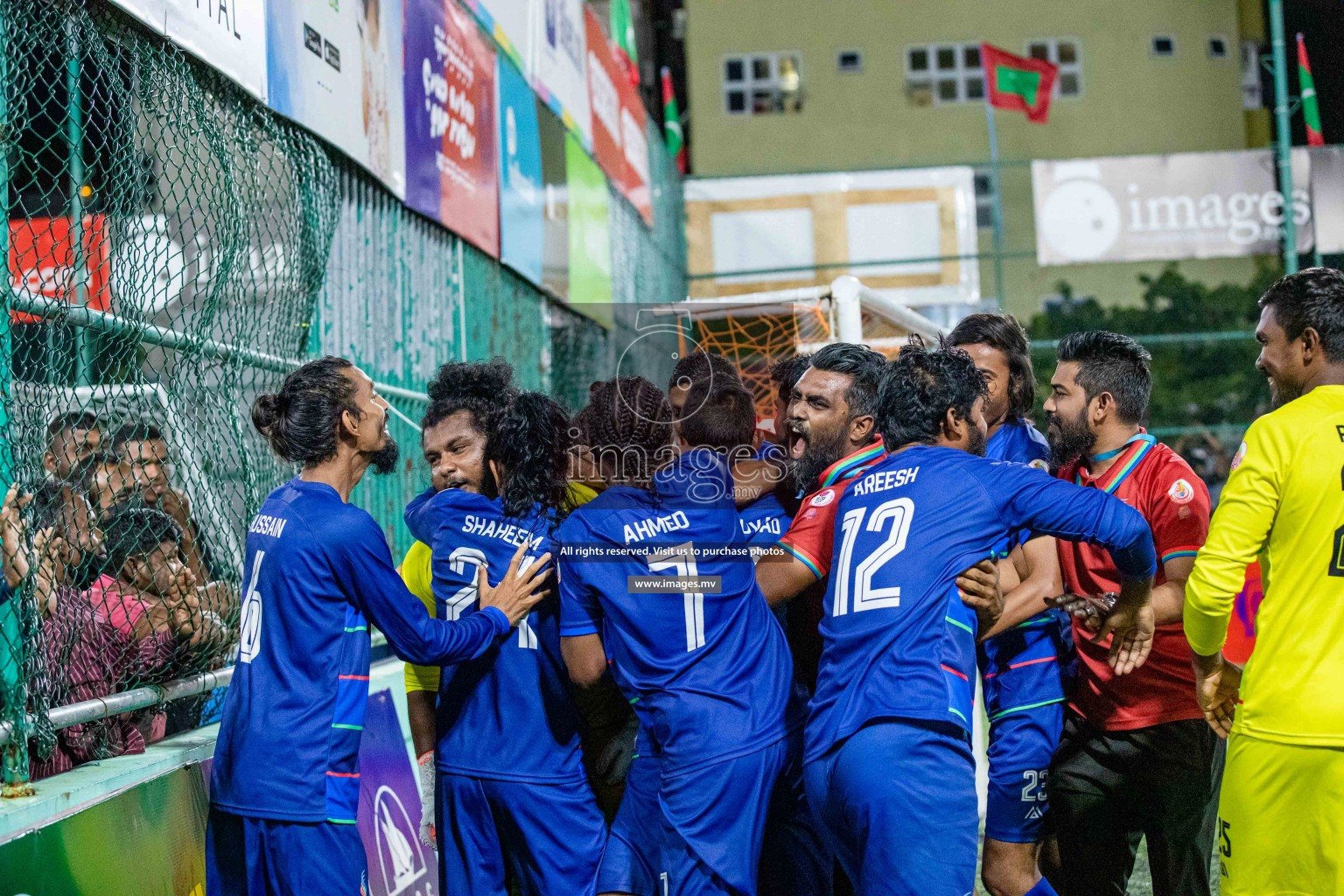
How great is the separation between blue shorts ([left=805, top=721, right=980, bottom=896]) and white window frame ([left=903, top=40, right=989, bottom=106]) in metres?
24.8

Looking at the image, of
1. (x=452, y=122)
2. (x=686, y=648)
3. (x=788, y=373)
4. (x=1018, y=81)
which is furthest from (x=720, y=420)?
(x=1018, y=81)

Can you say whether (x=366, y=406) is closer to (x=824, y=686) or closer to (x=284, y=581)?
(x=284, y=581)

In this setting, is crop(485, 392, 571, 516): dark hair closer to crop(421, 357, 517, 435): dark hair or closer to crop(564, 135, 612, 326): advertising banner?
crop(421, 357, 517, 435): dark hair

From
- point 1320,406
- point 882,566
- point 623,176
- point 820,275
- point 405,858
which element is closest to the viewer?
point 1320,406

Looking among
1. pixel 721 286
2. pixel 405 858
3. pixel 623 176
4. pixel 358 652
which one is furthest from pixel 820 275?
pixel 358 652

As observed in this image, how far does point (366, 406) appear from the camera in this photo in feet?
11.5

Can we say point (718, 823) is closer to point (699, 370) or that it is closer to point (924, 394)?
point (924, 394)

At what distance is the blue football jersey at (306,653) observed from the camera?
3180 mm

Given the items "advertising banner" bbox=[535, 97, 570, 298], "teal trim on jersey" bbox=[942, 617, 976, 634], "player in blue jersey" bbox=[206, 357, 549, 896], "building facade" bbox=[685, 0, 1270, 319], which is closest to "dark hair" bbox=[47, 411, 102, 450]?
"player in blue jersey" bbox=[206, 357, 549, 896]

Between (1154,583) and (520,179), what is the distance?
6.86m

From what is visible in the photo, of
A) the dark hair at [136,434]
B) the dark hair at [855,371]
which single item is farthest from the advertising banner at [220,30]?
the dark hair at [855,371]

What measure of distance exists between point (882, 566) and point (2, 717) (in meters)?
2.50

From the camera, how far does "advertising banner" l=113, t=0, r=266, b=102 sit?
4.22 m

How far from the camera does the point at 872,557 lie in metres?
3.28
